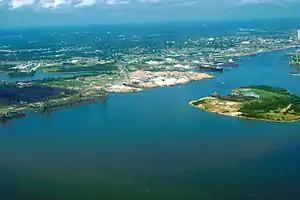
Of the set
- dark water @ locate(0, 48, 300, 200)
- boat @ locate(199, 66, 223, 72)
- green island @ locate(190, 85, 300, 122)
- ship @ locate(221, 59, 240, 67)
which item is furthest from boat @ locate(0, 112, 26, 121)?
ship @ locate(221, 59, 240, 67)

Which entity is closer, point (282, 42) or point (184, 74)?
point (184, 74)

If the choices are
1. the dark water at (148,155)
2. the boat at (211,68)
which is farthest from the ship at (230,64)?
the dark water at (148,155)

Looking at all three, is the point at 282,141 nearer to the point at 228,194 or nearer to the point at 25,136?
the point at 228,194

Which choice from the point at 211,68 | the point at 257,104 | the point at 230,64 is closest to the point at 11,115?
the point at 257,104

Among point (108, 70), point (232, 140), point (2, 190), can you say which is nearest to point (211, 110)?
point (232, 140)

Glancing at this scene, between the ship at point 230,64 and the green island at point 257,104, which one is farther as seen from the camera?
the ship at point 230,64

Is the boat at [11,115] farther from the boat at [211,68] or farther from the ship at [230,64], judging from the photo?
the ship at [230,64]

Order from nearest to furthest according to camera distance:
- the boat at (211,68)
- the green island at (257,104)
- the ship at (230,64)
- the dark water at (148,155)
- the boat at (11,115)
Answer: the dark water at (148,155), the green island at (257,104), the boat at (11,115), the boat at (211,68), the ship at (230,64)

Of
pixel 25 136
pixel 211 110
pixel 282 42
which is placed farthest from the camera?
pixel 282 42
